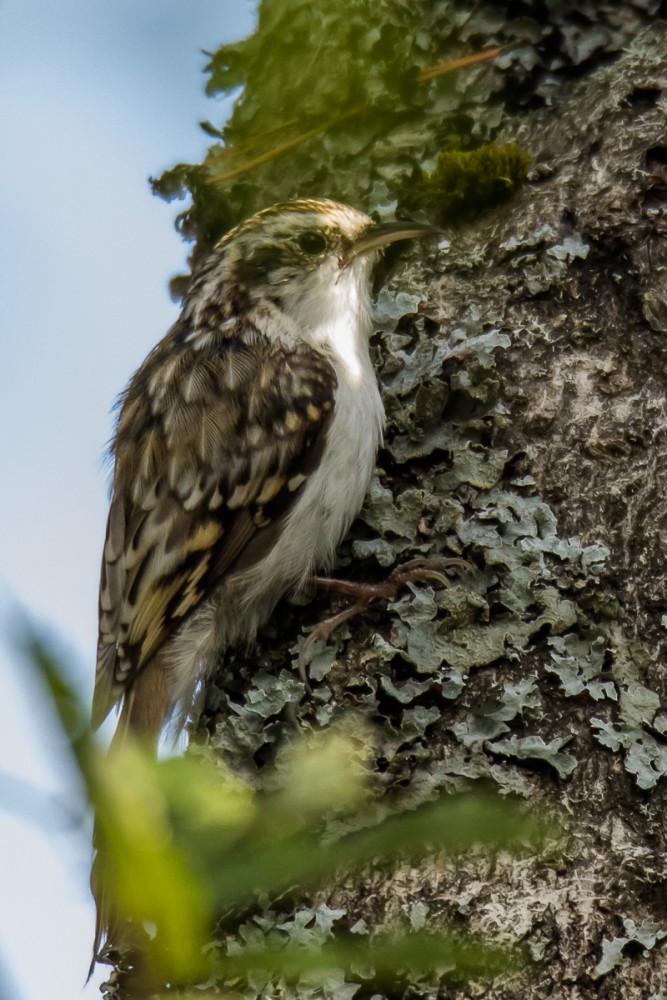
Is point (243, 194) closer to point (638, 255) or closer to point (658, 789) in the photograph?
point (638, 255)

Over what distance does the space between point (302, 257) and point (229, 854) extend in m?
1.86

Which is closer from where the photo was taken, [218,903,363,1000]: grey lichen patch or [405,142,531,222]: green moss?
[218,903,363,1000]: grey lichen patch

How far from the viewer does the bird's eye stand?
2.22 metres

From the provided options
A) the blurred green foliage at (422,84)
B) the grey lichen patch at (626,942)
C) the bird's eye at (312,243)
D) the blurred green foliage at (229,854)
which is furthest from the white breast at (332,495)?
the blurred green foliage at (229,854)

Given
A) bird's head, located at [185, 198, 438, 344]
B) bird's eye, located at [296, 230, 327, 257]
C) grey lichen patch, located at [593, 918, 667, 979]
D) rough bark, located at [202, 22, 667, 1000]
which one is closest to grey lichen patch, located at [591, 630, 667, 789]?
rough bark, located at [202, 22, 667, 1000]

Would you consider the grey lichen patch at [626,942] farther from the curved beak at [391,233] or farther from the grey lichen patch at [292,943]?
the curved beak at [391,233]

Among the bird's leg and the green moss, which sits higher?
the green moss

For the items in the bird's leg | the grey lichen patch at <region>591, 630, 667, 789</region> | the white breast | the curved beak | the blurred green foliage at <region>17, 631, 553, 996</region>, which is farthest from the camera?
the curved beak

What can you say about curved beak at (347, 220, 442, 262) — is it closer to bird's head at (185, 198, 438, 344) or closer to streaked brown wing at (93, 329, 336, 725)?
bird's head at (185, 198, 438, 344)

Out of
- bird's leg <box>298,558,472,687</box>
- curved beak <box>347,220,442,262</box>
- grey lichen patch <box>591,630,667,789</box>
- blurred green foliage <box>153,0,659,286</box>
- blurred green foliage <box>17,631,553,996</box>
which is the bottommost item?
blurred green foliage <box>17,631,553,996</box>

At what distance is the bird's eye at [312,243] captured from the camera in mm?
2217

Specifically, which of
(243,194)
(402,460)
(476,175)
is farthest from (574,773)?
(243,194)

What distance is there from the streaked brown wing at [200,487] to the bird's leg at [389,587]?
30 cm

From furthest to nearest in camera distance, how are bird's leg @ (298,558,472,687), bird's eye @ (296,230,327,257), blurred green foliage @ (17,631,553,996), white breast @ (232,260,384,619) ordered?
bird's eye @ (296,230,327,257) < white breast @ (232,260,384,619) < bird's leg @ (298,558,472,687) < blurred green foliage @ (17,631,553,996)
